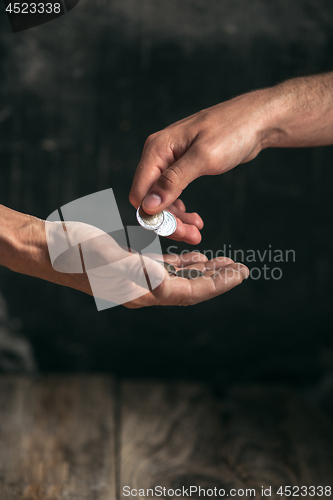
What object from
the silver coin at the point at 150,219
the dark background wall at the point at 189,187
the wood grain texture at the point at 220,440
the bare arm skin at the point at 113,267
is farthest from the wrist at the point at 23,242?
the wood grain texture at the point at 220,440

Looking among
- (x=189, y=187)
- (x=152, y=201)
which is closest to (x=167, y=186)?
(x=152, y=201)

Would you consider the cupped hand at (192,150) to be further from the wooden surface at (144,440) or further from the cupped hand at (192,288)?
the wooden surface at (144,440)

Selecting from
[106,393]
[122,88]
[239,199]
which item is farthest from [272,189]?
[106,393]

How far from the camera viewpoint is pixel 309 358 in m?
1.41

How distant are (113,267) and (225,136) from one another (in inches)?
13.6

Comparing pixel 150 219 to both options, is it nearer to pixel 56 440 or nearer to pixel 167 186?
pixel 167 186

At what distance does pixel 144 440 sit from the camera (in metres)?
1.12

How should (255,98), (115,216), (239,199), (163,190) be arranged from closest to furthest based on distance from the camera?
(163,190), (255,98), (115,216), (239,199)

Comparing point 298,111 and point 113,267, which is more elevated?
point 298,111

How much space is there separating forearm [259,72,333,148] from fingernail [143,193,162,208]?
332 mm

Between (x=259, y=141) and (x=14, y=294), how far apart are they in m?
0.93

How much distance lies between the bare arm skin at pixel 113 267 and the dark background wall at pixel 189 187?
483 millimetres

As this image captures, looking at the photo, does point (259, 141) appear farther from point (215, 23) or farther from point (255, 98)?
point (215, 23)

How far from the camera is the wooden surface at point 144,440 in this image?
101 centimetres
